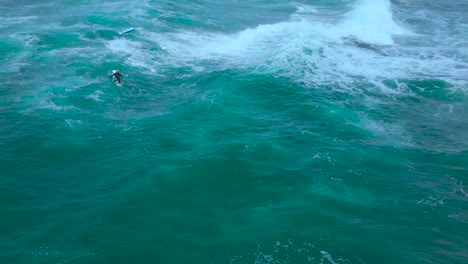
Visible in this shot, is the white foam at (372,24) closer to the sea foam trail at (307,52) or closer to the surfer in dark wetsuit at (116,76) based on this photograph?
the sea foam trail at (307,52)

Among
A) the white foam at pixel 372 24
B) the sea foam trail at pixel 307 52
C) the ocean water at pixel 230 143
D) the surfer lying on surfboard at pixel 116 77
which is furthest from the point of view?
the white foam at pixel 372 24

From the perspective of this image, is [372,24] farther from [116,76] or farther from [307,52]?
[116,76]

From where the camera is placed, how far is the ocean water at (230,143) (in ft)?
59.2

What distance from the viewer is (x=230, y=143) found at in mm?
24312

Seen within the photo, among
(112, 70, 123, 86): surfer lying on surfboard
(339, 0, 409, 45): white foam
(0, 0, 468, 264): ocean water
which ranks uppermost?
(339, 0, 409, 45): white foam

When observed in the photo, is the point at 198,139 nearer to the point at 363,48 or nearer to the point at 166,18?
the point at 363,48

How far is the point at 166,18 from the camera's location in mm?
45156

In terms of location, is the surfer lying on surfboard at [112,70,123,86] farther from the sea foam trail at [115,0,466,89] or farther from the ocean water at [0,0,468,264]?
the sea foam trail at [115,0,466,89]

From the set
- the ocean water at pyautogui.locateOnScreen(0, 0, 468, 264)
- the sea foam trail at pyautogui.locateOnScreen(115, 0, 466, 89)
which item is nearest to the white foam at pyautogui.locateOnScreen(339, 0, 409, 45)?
the sea foam trail at pyautogui.locateOnScreen(115, 0, 466, 89)

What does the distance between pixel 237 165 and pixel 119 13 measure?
30.9 metres

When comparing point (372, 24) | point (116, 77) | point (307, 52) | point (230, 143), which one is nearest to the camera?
point (230, 143)

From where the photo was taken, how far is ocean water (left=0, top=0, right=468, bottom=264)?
18.0 m

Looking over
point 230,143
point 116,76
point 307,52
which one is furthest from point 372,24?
point 116,76

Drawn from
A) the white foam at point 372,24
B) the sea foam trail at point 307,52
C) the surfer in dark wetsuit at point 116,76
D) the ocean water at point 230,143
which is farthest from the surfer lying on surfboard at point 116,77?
the white foam at point 372,24
